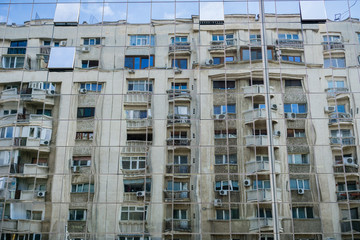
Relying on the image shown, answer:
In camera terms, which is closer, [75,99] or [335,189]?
[335,189]

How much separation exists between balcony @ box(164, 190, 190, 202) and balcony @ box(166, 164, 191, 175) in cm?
69

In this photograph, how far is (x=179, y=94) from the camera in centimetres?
1588

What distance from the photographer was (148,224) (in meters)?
14.4

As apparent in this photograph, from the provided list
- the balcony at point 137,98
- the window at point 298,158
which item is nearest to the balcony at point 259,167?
the window at point 298,158

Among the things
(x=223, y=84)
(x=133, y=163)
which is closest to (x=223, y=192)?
(x=133, y=163)

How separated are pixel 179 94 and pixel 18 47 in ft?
22.0

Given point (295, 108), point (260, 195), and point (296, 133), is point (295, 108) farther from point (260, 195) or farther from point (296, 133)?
point (260, 195)

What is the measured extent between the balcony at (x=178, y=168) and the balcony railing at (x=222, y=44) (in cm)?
470

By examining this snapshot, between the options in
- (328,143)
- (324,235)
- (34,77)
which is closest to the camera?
(324,235)

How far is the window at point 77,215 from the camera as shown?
14516mm

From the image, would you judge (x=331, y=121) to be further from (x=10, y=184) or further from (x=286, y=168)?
(x=10, y=184)

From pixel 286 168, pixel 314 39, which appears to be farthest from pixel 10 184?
pixel 314 39

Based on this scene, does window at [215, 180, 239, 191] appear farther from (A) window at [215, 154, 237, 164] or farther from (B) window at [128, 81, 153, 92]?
(B) window at [128, 81, 153, 92]

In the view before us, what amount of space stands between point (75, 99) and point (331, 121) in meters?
9.38
